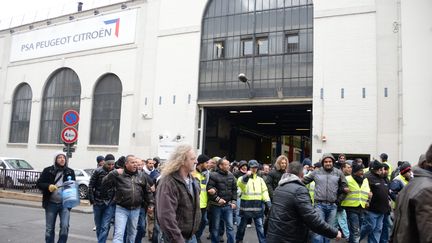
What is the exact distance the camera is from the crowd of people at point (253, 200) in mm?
3218

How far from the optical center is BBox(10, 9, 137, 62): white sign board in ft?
83.9

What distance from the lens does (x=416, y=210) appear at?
2.80 metres

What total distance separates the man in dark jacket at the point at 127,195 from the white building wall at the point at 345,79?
43.3 ft

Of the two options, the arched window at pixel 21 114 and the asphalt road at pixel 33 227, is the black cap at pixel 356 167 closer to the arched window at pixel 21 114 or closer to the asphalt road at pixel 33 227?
the asphalt road at pixel 33 227

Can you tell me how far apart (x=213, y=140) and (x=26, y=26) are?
57.7 feet

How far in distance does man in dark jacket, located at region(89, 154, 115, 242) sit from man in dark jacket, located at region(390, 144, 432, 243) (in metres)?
5.34

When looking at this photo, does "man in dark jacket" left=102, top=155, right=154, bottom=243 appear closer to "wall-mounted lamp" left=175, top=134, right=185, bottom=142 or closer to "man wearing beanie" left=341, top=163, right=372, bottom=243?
"man wearing beanie" left=341, top=163, right=372, bottom=243

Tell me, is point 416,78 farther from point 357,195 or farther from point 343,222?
point 357,195

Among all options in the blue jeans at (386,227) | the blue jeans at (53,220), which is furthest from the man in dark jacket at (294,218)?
the blue jeans at (386,227)

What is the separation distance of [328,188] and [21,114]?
28385 millimetres

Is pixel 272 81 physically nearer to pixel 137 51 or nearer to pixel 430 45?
pixel 430 45

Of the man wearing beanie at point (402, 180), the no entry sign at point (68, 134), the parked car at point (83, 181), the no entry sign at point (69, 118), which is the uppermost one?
the no entry sign at point (69, 118)

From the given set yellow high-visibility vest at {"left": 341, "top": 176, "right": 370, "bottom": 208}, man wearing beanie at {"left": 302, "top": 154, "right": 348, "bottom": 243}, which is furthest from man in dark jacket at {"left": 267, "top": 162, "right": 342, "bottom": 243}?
yellow high-visibility vest at {"left": 341, "top": 176, "right": 370, "bottom": 208}

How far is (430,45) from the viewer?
17250mm
